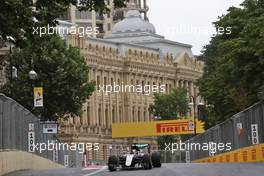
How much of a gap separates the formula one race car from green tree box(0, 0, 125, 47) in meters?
6.49

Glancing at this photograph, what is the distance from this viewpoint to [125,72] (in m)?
153

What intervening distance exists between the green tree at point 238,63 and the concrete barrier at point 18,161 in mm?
15152

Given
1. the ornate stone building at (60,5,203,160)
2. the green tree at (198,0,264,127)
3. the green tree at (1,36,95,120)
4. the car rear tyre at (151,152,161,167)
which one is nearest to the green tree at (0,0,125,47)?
the car rear tyre at (151,152,161,167)

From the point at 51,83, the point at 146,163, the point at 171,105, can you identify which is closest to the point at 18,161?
the point at 146,163

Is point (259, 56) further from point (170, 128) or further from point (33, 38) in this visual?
point (170, 128)

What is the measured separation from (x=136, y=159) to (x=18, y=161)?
474 cm

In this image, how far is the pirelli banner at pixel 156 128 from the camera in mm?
124312

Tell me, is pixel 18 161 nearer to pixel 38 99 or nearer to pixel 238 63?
pixel 38 99

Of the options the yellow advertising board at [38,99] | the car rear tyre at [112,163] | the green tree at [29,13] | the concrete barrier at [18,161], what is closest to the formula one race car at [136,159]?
the car rear tyre at [112,163]

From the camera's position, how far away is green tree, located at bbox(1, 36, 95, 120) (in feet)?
249

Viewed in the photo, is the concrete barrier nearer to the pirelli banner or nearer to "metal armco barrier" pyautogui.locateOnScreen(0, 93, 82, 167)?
"metal armco barrier" pyautogui.locateOnScreen(0, 93, 82, 167)

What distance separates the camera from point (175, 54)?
16950cm

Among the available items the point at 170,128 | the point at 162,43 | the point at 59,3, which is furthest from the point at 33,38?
the point at 162,43

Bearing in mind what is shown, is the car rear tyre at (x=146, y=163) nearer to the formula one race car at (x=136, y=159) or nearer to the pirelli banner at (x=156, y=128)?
the formula one race car at (x=136, y=159)
